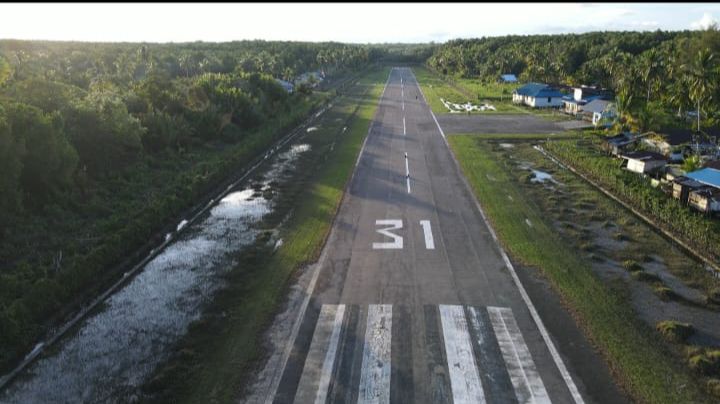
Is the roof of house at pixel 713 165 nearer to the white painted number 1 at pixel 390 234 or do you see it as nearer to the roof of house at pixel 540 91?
the white painted number 1 at pixel 390 234

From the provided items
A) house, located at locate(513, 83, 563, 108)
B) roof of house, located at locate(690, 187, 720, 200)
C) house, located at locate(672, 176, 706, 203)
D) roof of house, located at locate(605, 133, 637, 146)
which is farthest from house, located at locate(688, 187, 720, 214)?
house, located at locate(513, 83, 563, 108)

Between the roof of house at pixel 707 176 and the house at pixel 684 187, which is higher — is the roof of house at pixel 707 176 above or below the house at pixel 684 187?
above

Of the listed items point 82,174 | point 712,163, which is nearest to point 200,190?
point 82,174

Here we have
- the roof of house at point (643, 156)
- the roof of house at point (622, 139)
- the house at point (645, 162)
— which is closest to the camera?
the house at point (645, 162)

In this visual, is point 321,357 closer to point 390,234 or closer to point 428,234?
point 390,234

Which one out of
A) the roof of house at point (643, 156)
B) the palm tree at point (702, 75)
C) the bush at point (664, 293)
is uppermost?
the palm tree at point (702, 75)

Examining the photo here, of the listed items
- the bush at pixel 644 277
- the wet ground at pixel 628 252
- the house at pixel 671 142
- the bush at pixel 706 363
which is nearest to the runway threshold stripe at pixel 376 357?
the bush at pixel 706 363

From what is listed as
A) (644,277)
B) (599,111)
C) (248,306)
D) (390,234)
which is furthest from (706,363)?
(599,111)
